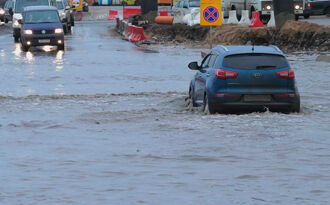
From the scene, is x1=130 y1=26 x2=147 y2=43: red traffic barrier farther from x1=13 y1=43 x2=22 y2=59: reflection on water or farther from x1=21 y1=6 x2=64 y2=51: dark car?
Result: x1=13 y1=43 x2=22 y2=59: reflection on water

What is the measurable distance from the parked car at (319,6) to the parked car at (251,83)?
3980 centimetres

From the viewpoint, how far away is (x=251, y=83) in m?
16.0

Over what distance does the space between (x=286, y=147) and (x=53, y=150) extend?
3.36 meters

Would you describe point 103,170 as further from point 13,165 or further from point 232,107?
point 232,107

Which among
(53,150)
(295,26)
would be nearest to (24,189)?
(53,150)

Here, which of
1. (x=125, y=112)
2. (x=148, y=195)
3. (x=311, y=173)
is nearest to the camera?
(x=148, y=195)

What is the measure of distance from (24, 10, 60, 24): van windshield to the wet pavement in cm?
1605

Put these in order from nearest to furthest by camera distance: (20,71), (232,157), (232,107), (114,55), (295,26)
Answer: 1. (232,157)
2. (232,107)
3. (20,71)
4. (114,55)
5. (295,26)

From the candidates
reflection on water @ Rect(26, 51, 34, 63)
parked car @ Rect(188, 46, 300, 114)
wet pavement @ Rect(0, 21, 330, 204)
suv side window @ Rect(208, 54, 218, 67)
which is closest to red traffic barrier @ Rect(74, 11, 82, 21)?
reflection on water @ Rect(26, 51, 34, 63)

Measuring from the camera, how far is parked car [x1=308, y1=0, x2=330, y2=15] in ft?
182

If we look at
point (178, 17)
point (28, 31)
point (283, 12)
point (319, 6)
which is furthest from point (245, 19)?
point (28, 31)

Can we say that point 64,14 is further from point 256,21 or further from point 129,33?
point 256,21

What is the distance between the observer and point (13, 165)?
12.2 m

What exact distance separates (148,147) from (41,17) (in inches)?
1151
